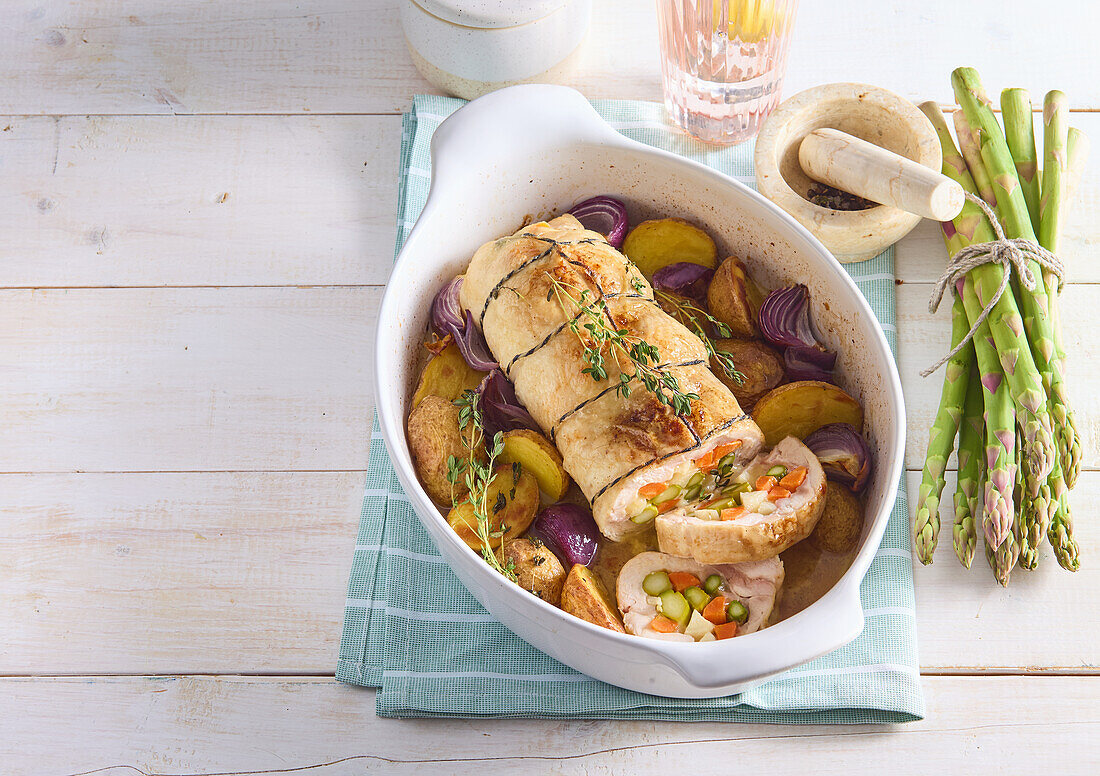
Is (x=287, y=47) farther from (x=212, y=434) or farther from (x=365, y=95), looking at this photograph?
(x=212, y=434)

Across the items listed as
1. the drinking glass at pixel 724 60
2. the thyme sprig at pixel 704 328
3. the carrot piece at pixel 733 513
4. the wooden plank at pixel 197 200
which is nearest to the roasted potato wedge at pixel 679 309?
the thyme sprig at pixel 704 328

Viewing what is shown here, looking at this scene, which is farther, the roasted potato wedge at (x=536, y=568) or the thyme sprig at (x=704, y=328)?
the thyme sprig at (x=704, y=328)

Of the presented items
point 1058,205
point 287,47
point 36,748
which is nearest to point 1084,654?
point 1058,205

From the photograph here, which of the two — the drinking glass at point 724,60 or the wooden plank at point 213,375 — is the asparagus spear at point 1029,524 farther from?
the drinking glass at point 724,60

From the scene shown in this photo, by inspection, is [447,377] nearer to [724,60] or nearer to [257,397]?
[257,397]

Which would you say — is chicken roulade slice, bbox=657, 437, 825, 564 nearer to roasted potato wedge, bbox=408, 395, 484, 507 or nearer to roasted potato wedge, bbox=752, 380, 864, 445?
roasted potato wedge, bbox=752, 380, 864, 445
